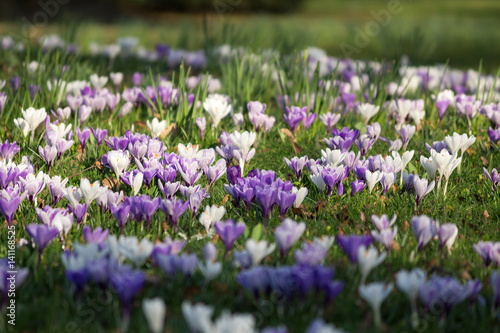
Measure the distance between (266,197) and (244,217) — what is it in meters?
Answer: 0.29

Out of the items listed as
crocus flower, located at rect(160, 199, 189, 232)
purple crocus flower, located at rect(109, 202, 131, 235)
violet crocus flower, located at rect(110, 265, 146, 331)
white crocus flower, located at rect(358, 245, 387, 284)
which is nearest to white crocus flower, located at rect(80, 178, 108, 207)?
purple crocus flower, located at rect(109, 202, 131, 235)

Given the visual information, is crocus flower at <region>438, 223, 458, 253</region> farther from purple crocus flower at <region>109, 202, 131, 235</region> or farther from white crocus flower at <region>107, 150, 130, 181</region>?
white crocus flower at <region>107, 150, 130, 181</region>

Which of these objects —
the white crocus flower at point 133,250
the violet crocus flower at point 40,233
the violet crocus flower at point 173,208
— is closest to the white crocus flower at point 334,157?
the violet crocus flower at point 173,208

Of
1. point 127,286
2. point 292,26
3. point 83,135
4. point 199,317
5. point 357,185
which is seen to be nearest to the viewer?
point 199,317

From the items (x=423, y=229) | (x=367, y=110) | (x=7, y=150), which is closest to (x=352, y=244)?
(x=423, y=229)

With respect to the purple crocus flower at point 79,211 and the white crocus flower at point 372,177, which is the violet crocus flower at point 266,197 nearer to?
the white crocus flower at point 372,177

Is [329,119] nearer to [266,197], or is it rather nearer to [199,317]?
[266,197]

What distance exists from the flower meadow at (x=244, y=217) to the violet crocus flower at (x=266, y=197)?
0.06ft

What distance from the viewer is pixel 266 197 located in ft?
7.98

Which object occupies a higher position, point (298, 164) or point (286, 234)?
point (286, 234)

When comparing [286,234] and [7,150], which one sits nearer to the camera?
[286,234]

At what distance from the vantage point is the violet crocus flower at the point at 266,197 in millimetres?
2428

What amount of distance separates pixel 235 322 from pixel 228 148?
1.80m

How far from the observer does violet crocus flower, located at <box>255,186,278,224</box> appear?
2428 mm
